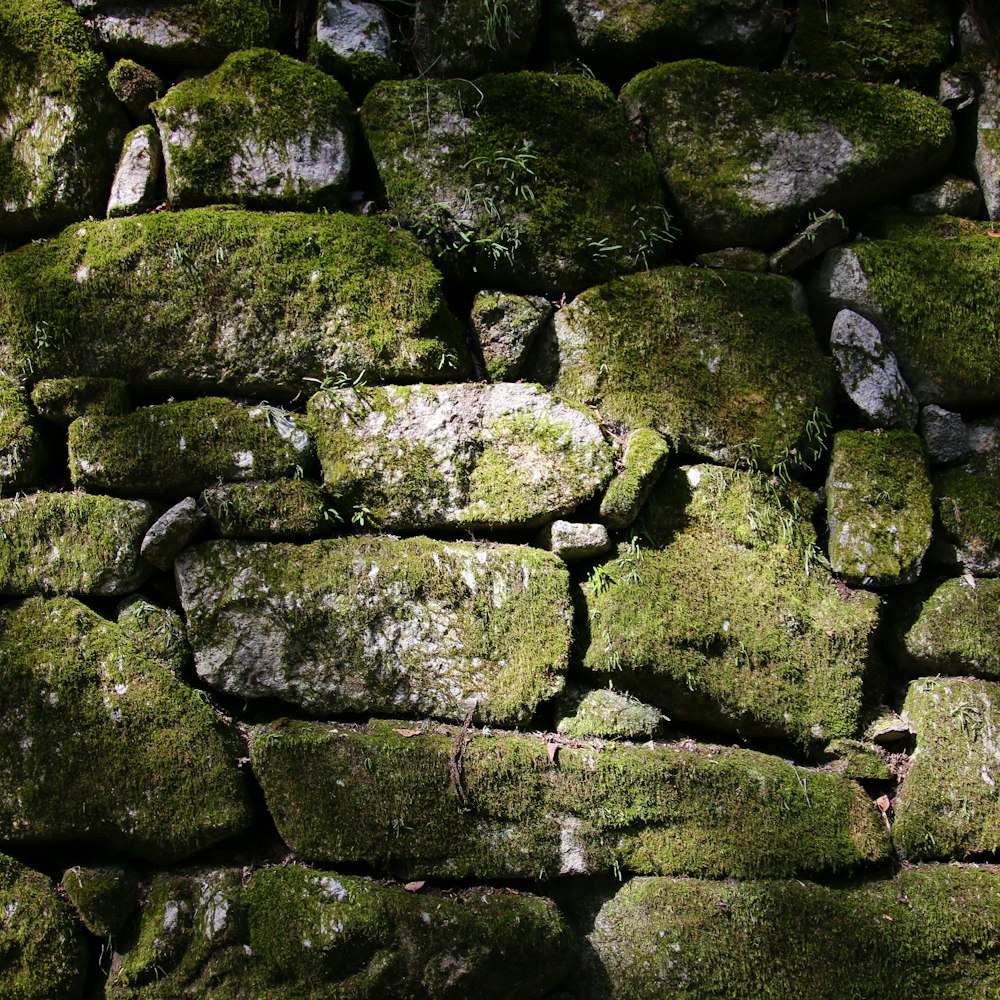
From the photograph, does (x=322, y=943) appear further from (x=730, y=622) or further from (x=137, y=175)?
(x=137, y=175)

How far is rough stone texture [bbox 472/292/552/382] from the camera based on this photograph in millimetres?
2906

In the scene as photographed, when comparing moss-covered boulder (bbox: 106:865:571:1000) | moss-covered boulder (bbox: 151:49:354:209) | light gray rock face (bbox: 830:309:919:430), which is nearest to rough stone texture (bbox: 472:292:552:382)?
moss-covered boulder (bbox: 151:49:354:209)

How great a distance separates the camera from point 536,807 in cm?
245

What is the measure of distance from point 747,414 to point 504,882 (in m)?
1.73

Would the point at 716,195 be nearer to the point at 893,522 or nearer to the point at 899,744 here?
the point at 893,522

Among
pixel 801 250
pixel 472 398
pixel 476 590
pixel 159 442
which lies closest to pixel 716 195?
pixel 801 250

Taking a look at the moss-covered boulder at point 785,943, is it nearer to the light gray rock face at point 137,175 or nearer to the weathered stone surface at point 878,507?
the weathered stone surface at point 878,507

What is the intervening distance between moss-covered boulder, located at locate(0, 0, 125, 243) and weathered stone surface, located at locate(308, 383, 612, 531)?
115 centimetres

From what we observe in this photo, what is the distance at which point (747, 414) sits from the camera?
2.93 m

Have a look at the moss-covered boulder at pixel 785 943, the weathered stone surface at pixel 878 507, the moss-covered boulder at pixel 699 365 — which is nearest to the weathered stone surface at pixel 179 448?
the moss-covered boulder at pixel 699 365

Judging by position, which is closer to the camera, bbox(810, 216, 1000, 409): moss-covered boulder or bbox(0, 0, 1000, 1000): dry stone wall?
bbox(0, 0, 1000, 1000): dry stone wall

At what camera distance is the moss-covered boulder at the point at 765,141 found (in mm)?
3074

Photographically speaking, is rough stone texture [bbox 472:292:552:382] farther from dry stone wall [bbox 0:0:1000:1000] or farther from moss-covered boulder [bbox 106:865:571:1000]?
moss-covered boulder [bbox 106:865:571:1000]

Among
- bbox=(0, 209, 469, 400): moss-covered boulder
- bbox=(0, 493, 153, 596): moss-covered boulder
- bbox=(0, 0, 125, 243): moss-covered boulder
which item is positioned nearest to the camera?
bbox=(0, 493, 153, 596): moss-covered boulder
